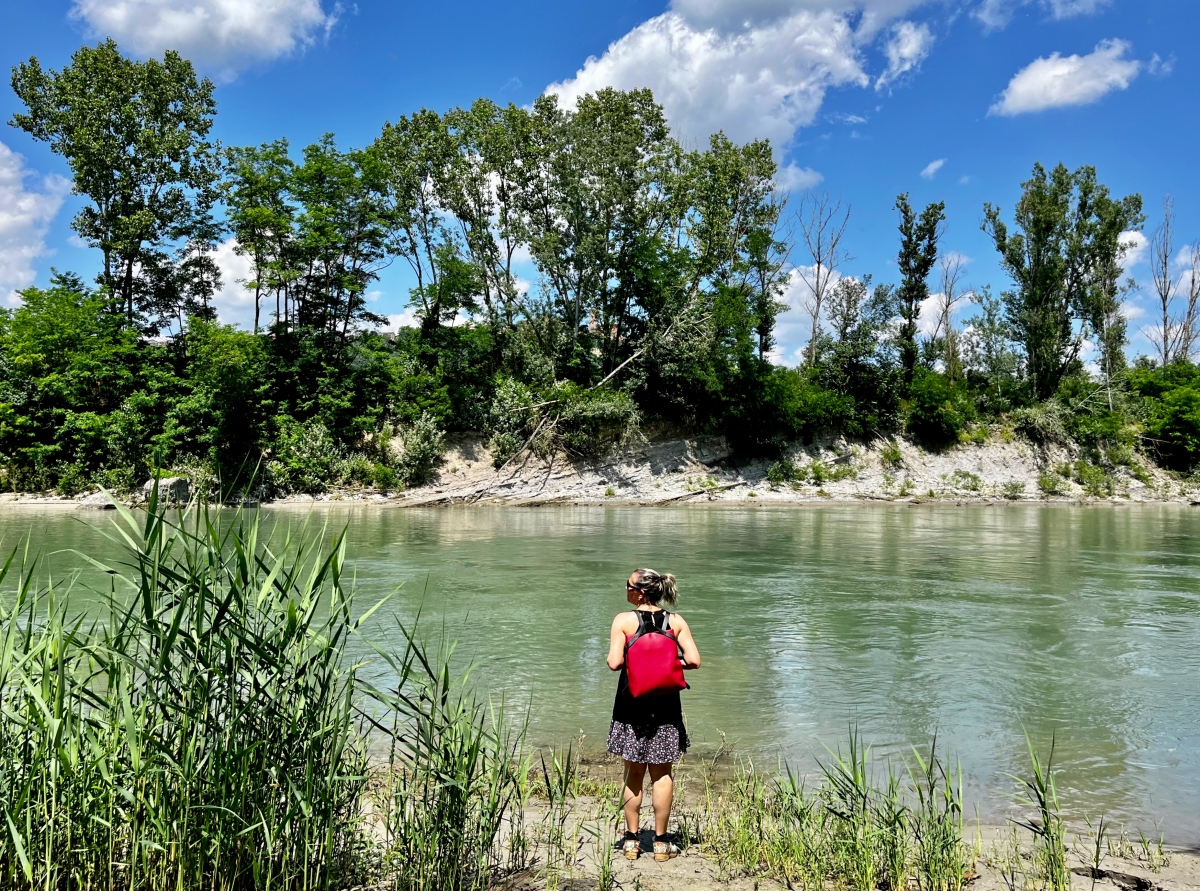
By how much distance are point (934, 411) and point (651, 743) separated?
36183 mm

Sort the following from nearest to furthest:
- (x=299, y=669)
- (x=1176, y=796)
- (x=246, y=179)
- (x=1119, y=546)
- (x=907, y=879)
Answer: (x=299, y=669)
(x=907, y=879)
(x=1176, y=796)
(x=1119, y=546)
(x=246, y=179)

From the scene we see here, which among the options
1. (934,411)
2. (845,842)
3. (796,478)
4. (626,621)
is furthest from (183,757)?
(934,411)

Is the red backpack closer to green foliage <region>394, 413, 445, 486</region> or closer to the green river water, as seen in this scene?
the green river water

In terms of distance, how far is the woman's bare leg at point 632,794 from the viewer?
4.32 m

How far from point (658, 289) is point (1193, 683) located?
2884cm

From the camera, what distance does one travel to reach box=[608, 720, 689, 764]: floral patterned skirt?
433cm

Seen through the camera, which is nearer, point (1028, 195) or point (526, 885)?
point (526, 885)

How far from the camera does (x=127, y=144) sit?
32.7m

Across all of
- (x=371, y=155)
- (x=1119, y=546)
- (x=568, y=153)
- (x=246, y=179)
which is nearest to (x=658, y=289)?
(x=568, y=153)

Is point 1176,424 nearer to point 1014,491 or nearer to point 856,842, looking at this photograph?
point 1014,491

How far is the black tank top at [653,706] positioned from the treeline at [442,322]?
27715 mm

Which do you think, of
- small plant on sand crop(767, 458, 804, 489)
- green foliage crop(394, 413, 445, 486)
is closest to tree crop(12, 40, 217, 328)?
green foliage crop(394, 413, 445, 486)

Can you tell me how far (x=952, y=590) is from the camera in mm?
13531

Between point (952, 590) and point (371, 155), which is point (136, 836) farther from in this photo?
point (371, 155)
